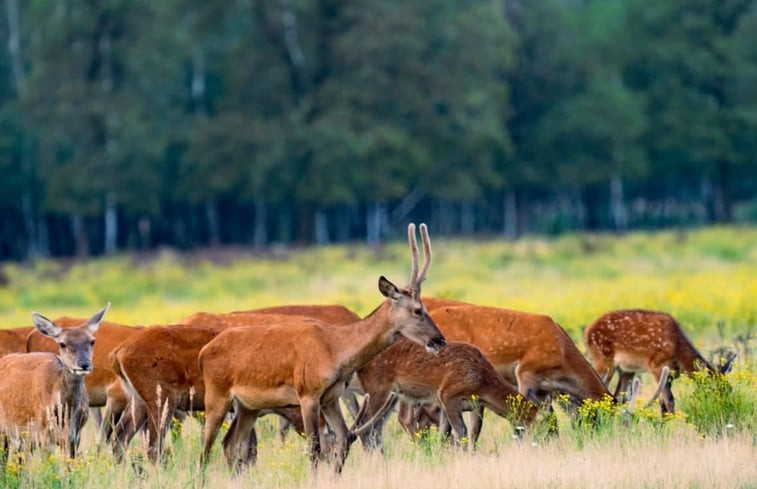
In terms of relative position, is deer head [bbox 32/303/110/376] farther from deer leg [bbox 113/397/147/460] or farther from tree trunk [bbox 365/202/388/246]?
tree trunk [bbox 365/202/388/246]

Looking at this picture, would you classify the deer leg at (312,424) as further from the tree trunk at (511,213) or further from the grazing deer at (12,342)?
the tree trunk at (511,213)

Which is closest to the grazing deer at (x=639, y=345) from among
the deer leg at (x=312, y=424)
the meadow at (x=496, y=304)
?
the meadow at (x=496, y=304)

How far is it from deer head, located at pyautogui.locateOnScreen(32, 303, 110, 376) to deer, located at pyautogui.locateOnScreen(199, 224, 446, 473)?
0.92 meters

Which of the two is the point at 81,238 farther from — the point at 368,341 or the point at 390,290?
the point at 390,290

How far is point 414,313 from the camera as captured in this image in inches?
428

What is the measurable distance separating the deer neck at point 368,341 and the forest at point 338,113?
38565mm

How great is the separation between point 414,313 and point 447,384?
4.72 feet

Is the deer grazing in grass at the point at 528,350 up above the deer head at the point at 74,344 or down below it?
below

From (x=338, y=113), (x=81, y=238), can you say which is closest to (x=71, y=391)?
(x=338, y=113)

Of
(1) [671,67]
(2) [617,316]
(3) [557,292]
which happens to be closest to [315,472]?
(2) [617,316]

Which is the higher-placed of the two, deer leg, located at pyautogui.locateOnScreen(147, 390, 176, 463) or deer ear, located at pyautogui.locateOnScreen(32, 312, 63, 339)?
deer ear, located at pyautogui.locateOnScreen(32, 312, 63, 339)

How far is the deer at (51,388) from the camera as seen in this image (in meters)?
11.0

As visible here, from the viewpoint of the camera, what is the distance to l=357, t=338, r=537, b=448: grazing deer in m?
12.0

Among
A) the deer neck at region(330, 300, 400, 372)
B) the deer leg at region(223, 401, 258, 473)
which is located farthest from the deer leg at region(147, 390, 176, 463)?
the deer neck at region(330, 300, 400, 372)
